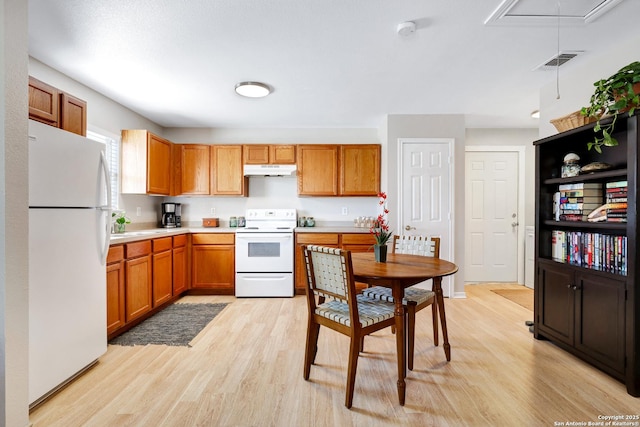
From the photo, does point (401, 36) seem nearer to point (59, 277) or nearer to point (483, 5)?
point (483, 5)

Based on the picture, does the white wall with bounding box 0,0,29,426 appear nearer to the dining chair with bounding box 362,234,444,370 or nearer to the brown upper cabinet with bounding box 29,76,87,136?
the brown upper cabinet with bounding box 29,76,87,136

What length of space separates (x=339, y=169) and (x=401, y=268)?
2.63m

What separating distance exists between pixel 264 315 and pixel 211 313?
600 mm

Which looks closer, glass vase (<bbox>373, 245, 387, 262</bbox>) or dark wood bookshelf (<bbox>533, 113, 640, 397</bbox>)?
dark wood bookshelf (<bbox>533, 113, 640, 397</bbox>)

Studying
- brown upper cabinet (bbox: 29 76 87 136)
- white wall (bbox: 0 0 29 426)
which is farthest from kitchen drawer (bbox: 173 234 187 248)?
white wall (bbox: 0 0 29 426)

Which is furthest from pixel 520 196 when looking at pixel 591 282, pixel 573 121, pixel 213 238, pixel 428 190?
pixel 213 238

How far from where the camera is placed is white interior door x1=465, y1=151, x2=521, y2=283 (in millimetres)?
4711

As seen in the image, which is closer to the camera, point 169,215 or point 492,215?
point 169,215

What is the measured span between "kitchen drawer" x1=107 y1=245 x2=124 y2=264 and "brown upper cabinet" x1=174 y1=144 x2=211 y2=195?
1850 mm

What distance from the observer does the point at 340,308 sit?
196cm

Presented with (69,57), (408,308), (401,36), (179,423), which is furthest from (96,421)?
(401,36)

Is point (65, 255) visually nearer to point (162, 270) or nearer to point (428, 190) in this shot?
point (162, 270)

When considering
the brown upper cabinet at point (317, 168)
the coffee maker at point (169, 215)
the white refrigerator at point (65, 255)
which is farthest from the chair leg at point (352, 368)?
the coffee maker at point (169, 215)

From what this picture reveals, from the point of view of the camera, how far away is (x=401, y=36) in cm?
218
